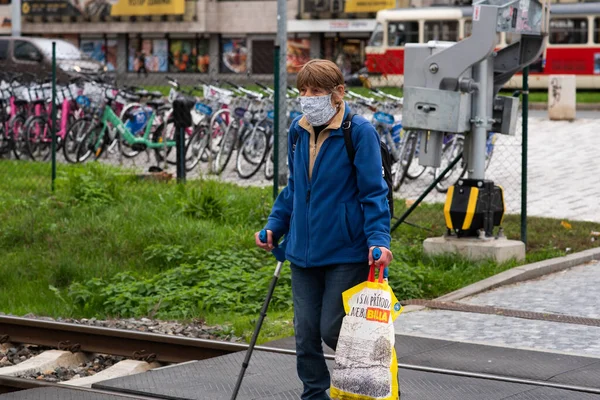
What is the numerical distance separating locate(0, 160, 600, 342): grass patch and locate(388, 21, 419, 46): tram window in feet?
80.2

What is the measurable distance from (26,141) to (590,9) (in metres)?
21.9

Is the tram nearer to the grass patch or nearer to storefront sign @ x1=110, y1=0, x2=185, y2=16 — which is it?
the grass patch

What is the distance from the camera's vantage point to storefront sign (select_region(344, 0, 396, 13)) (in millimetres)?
52688

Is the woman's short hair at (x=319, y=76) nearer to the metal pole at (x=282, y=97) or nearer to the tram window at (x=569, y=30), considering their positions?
the metal pole at (x=282, y=97)

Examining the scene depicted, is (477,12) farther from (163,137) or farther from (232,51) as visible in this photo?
(232,51)

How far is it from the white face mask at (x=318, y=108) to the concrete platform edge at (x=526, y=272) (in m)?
4.26

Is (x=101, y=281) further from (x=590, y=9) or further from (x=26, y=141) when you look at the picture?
(x=590, y=9)

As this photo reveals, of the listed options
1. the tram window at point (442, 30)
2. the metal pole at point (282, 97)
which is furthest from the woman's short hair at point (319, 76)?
the tram window at point (442, 30)

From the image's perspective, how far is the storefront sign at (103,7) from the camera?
59.2 m

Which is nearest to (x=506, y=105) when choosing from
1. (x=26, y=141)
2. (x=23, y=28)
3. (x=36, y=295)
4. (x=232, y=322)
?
(x=232, y=322)

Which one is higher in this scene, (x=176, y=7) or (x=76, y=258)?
(x=176, y=7)

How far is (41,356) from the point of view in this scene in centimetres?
766

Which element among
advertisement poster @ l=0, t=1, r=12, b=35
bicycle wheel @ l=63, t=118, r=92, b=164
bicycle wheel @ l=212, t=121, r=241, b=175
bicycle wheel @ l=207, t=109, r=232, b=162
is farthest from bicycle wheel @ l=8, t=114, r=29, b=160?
advertisement poster @ l=0, t=1, r=12, b=35

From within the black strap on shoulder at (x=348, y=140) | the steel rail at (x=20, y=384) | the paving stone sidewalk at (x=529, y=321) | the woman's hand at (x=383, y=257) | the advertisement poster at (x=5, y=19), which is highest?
the advertisement poster at (x=5, y=19)
